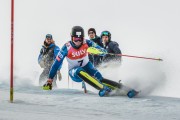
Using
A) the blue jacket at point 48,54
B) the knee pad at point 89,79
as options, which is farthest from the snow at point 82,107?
the blue jacket at point 48,54

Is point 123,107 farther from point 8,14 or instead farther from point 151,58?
point 8,14

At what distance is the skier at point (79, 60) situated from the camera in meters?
10.9

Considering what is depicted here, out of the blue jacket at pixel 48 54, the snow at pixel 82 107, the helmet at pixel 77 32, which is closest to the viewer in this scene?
the snow at pixel 82 107

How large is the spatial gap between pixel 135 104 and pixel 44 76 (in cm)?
511

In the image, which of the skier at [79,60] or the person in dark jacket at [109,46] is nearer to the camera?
the skier at [79,60]

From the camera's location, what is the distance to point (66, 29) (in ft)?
62.5

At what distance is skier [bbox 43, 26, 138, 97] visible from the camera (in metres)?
10.9

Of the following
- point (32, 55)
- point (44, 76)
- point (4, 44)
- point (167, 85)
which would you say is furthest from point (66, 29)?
point (167, 85)

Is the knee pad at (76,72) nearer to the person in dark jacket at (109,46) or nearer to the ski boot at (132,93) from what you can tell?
the ski boot at (132,93)

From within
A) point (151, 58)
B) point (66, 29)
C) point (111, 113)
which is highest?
point (66, 29)

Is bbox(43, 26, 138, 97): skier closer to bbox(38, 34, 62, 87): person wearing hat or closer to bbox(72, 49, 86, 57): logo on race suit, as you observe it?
bbox(72, 49, 86, 57): logo on race suit

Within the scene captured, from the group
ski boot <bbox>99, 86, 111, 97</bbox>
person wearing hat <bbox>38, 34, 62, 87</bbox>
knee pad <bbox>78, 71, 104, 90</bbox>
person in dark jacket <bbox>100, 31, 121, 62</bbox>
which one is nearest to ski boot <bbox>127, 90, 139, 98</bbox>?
ski boot <bbox>99, 86, 111, 97</bbox>

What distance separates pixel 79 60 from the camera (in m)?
11.1

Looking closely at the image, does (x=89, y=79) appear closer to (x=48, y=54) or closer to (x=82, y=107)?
(x=82, y=107)
